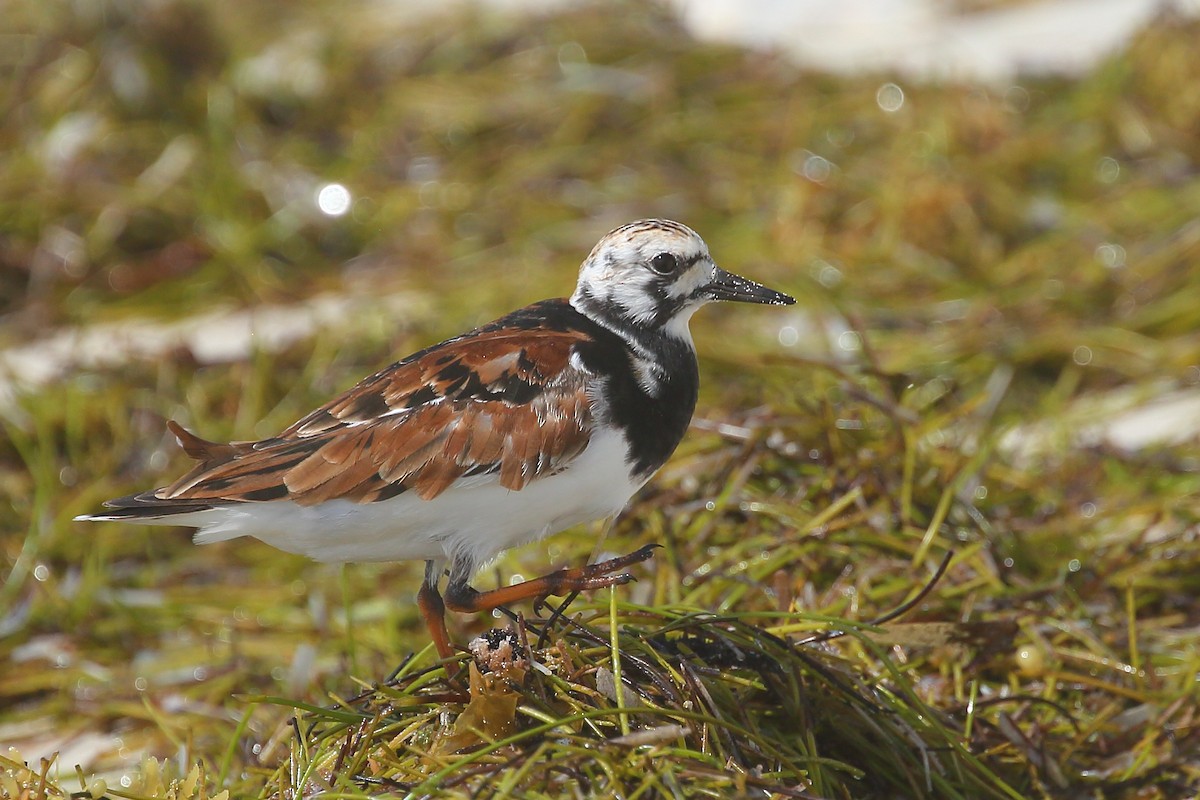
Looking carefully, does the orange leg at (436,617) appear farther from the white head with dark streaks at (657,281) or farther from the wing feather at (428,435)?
the white head with dark streaks at (657,281)

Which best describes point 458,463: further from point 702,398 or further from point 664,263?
point 702,398

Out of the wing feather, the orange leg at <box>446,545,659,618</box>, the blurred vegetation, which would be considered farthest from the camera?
the blurred vegetation

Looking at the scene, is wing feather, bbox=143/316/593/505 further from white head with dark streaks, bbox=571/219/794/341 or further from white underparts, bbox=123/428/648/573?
white head with dark streaks, bbox=571/219/794/341

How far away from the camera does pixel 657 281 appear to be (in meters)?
2.27

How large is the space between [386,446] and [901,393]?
140 centimetres

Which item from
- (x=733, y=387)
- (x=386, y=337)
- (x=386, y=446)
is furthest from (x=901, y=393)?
(x=386, y=337)

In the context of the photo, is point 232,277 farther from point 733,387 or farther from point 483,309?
point 733,387

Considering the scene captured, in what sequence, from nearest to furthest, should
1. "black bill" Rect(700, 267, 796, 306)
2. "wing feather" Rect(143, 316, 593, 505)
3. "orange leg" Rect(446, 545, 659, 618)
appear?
1. "orange leg" Rect(446, 545, 659, 618)
2. "wing feather" Rect(143, 316, 593, 505)
3. "black bill" Rect(700, 267, 796, 306)

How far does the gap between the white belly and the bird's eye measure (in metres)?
0.31

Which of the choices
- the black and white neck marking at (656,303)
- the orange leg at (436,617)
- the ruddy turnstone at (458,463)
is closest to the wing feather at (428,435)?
the ruddy turnstone at (458,463)

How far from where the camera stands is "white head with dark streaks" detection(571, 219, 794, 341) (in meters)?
2.26

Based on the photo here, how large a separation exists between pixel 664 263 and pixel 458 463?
478mm

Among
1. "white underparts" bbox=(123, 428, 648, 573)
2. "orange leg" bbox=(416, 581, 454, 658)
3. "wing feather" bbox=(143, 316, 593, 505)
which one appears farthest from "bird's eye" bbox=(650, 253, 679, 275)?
"orange leg" bbox=(416, 581, 454, 658)

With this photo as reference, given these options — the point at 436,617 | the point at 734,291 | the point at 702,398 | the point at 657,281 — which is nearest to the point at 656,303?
the point at 657,281
